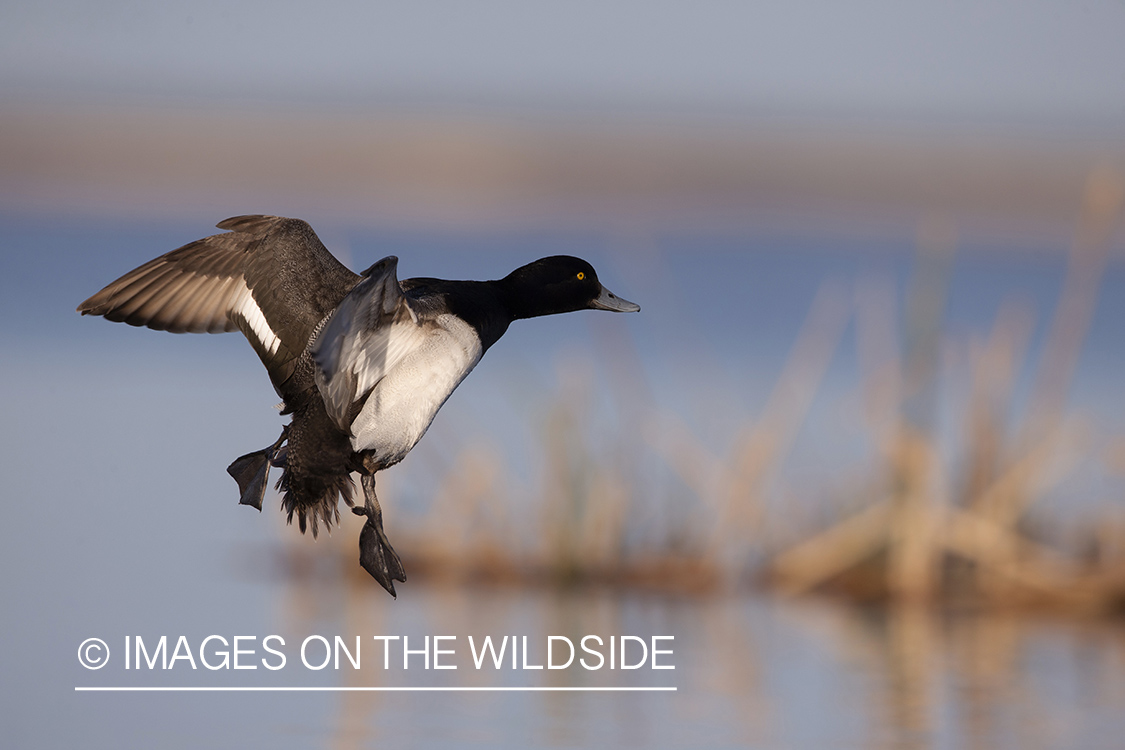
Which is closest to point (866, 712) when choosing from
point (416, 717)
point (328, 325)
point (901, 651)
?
point (901, 651)

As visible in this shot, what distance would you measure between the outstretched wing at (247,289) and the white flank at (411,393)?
29 cm

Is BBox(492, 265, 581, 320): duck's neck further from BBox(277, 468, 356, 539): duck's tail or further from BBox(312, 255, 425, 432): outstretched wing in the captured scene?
BBox(277, 468, 356, 539): duck's tail

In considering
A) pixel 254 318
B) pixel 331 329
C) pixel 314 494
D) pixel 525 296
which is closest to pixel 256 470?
pixel 314 494

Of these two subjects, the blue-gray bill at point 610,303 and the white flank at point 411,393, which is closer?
the white flank at point 411,393

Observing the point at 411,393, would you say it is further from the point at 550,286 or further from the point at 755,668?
the point at 755,668

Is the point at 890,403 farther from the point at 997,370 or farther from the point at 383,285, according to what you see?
the point at 383,285

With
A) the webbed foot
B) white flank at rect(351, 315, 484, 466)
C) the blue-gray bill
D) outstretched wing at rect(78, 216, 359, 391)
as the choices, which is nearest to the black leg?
white flank at rect(351, 315, 484, 466)

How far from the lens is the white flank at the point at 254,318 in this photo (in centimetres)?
381

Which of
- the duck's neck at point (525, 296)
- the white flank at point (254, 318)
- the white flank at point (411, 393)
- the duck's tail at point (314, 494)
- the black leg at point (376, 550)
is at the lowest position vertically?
the black leg at point (376, 550)

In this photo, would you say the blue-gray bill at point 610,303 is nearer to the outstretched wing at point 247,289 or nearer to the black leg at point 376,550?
the outstretched wing at point 247,289

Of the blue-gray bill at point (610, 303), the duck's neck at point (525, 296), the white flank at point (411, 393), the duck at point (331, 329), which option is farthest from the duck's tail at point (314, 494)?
the blue-gray bill at point (610, 303)

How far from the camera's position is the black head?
4.20 m

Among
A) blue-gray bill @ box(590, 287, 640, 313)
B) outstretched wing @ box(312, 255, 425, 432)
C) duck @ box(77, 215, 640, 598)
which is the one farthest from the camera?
blue-gray bill @ box(590, 287, 640, 313)

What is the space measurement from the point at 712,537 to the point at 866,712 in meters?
2.19
